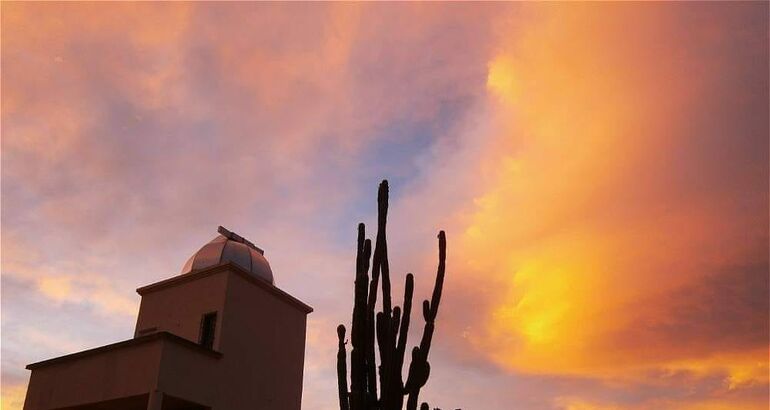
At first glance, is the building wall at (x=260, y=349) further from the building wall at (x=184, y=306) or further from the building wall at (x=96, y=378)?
the building wall at (x=96, y=378)

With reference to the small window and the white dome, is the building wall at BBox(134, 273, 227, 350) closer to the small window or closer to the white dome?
the small window

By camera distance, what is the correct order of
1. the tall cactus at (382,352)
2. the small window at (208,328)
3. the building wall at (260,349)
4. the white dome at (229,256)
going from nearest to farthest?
1. the tall cactus at (382,352)
2. the building wall at (260,349)
3. the small window at (208,328)
4. the white dome at (229,256)

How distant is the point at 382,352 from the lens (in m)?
14.0

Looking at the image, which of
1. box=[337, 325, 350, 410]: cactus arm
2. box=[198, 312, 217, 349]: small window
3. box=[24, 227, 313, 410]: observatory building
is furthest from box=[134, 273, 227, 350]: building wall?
box=[337, 325, 350, 410]: cactus arm

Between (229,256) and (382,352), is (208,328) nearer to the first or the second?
(229,256)

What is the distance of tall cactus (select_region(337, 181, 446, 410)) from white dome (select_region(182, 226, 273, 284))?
27.6ft

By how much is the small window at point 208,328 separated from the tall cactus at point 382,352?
22.6 feet

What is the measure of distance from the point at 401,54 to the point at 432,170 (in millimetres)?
4055

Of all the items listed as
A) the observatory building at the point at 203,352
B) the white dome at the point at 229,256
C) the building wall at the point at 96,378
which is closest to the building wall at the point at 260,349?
the observatory building at the point at 203,352

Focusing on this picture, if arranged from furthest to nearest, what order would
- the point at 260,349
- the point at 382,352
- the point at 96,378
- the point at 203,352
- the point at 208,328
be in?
the point at 260,349 → the point at 208,328 → the point at 203,352 → the point at 96,378 → the point at 382,352

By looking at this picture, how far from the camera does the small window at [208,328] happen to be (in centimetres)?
1991

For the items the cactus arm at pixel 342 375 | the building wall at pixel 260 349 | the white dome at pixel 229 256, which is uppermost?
the white dome at pixel 229 256

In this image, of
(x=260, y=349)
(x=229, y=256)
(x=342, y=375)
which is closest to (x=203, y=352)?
(x=260, y=349)

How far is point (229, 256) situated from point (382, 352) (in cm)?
976
